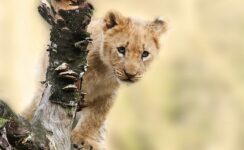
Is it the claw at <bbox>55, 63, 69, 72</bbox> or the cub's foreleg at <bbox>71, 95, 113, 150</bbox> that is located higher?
Answer: the claw at <bbox>55, 63, 69, 72</bbox>

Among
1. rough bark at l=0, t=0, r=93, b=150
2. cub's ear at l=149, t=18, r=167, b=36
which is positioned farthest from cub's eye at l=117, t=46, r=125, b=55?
rough bark at l=0, t=0, r=93, b=150

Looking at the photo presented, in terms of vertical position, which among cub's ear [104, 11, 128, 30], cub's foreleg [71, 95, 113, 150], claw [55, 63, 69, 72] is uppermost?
claw [55, 63, 69, 72]

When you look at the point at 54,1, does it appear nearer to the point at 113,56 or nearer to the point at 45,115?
the point at 45,115

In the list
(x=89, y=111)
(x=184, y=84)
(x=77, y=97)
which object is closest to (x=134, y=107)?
(x=184, y=84)

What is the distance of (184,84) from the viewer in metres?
22.3

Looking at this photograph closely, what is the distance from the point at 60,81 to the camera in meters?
5.37

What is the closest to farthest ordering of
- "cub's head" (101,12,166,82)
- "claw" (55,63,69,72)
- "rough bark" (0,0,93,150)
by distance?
"rough bark" (0,0,93,150), "claw" (55,63,69,72), "cub's head" (101,12,166,82)

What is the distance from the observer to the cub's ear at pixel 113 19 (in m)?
7.18

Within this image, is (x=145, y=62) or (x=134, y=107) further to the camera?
(x=134, y=107)

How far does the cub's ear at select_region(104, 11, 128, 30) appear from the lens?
283 inches

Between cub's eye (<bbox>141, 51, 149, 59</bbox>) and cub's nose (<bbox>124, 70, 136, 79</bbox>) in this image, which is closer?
cub's nose (<bbox>124, 70, 136, 79</bbox>)

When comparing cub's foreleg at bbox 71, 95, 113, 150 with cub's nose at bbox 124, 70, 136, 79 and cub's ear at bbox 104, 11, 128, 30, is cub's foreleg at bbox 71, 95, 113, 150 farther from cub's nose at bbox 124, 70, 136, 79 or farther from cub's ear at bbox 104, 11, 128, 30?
cub's nose at bbox 124, 70, 136, 79

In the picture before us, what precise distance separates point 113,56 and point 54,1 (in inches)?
68.4

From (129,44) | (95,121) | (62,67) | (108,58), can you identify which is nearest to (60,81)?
(62,67)
